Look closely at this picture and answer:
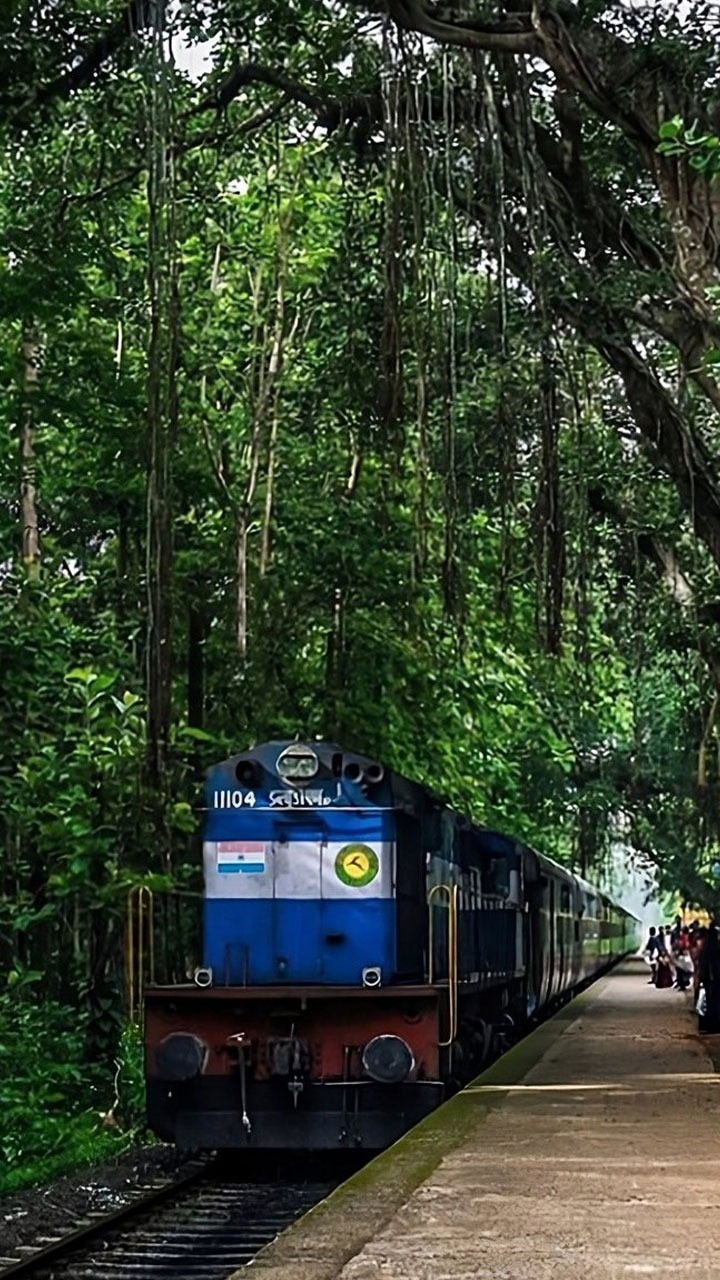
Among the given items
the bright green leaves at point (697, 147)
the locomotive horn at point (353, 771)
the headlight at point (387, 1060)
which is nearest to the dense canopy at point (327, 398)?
the bright green leaves at point (697, 147)

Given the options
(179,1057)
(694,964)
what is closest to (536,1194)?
(179,1057)

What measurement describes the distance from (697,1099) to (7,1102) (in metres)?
6.66

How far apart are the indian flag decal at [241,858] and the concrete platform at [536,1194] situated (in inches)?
88.7

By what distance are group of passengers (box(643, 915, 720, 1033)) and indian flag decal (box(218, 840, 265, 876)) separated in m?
7.46

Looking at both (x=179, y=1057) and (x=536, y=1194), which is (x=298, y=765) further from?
(x=536, y=1194)

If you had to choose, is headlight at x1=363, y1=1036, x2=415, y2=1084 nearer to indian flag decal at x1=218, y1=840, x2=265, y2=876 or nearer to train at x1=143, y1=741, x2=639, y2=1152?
train at x1=143, y1=741, x2=639, y2=1152

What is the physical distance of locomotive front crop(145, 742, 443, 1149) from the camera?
13562mm

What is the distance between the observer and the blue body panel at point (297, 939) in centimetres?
1423

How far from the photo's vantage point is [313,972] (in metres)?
14.4

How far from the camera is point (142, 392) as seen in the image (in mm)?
19766

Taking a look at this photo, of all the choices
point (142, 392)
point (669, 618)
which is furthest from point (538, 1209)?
point (669, 618)

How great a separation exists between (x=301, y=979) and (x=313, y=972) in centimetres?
10

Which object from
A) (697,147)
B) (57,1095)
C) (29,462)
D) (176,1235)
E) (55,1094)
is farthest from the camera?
(29,462)

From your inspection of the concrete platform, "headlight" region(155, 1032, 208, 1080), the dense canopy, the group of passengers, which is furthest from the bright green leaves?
the group of passengers
